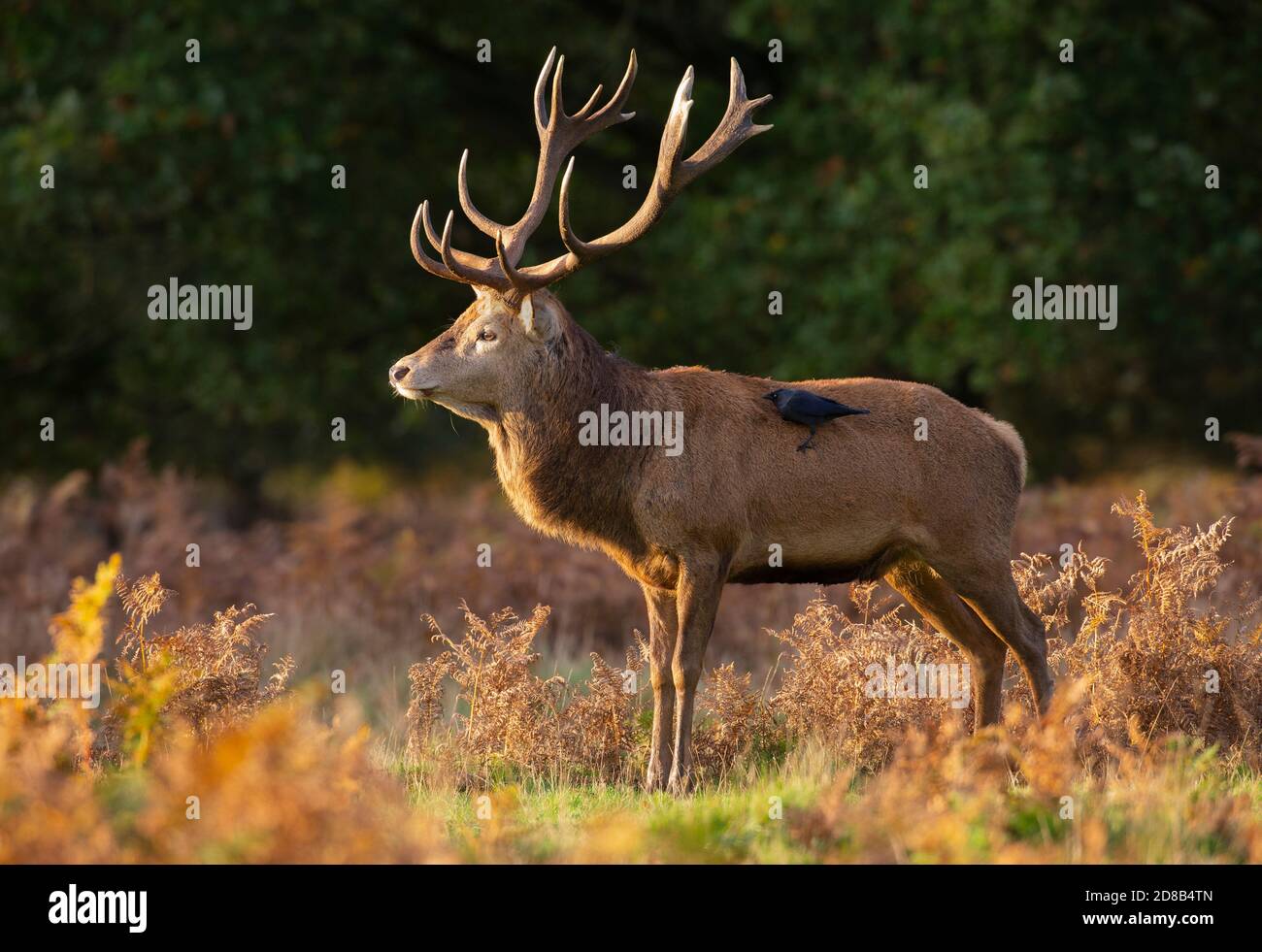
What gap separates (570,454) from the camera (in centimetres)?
775

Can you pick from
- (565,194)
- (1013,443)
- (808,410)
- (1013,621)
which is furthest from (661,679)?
(565,194)

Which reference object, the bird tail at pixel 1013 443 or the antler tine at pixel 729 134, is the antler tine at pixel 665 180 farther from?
the bird tail at pixel 1013 443

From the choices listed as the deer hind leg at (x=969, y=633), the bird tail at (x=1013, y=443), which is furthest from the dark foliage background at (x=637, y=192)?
the deer hind leg at (x=969, y=633)

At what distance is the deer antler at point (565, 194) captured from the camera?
7.74 m

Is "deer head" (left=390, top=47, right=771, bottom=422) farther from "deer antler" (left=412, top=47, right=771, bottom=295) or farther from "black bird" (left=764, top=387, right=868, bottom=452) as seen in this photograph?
"black bird" (left=764, top=387, right=868, bottom=452)

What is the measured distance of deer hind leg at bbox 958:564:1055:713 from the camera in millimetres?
7848

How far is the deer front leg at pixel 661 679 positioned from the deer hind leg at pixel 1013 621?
4.51ft

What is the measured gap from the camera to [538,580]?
13164mm

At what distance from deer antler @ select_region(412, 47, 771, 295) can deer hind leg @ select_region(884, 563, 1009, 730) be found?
6.91 feet

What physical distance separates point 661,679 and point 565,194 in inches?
88.9

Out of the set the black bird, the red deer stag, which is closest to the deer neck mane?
the red deer stag

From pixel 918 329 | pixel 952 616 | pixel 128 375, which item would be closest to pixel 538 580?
pixel 918 329

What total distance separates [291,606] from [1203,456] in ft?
39.1

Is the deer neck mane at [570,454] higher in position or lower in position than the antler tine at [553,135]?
lower
